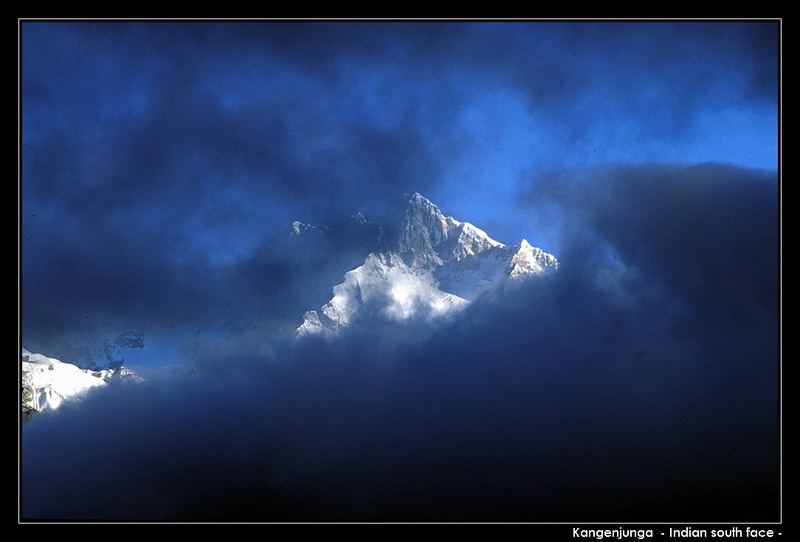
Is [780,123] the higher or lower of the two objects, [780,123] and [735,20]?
the lower

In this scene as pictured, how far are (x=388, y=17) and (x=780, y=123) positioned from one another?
33.8 metres

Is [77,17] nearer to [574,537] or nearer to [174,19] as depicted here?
[174,19]

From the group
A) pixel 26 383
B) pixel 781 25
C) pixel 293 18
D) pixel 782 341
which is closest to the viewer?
pixel 293 18

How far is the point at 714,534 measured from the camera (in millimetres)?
40531

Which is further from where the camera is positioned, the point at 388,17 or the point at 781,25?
the point at 781,25

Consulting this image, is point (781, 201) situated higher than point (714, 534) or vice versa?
point (781, 201)

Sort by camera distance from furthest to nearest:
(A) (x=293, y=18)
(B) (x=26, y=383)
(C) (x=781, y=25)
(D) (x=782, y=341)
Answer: (B) (x=26, y=383) < (D) (x=782, y=341) < (C) (x=781, y=25) < (A) (x=293, y=18)

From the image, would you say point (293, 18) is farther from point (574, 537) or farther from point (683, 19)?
point (574, 537)

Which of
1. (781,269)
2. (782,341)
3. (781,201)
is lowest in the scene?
(782,341)

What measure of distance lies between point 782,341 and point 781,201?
39.0 feet

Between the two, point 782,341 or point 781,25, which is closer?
point 781,25

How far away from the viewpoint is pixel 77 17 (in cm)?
3988

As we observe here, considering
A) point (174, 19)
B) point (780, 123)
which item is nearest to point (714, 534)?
point (780, 123)

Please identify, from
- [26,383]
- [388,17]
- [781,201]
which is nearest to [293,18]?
[388,17]
